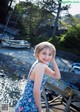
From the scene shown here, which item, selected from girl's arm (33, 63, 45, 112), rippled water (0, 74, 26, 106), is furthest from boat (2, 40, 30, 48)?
girl's arm (33, 63, 45, 112)

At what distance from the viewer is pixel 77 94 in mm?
5742

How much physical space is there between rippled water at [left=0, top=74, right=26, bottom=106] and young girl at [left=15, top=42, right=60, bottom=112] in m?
4.78

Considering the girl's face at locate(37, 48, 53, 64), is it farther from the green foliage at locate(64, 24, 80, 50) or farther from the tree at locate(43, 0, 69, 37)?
the tree at locate(43, 0, 69, 37)

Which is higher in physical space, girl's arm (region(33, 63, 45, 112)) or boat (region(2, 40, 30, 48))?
girl's arm (region(33, 63, 45, 112))

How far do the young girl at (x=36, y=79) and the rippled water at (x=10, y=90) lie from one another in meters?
4.78

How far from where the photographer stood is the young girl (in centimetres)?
269

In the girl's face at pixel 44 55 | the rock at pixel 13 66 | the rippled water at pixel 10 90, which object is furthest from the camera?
the rock at pixel 13 66

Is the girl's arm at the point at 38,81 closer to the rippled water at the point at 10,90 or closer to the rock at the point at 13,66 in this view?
the rippled water at the point at 10,90

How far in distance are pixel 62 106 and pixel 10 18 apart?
23.6 m

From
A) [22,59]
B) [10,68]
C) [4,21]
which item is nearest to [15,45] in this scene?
[22,59]

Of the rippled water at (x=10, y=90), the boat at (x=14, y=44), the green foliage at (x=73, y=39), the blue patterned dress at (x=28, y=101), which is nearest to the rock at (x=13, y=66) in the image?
the rippled water at (x=10, y=90)

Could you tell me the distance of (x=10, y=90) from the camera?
960 centimetres

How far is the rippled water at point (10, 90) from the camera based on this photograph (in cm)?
820

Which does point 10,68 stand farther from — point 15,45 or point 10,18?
point 10,18
